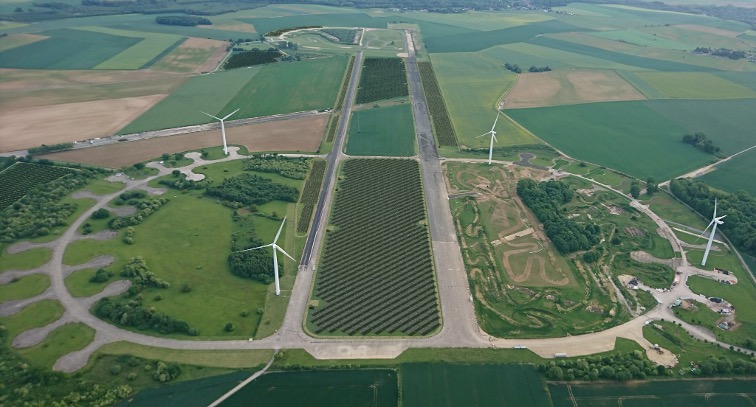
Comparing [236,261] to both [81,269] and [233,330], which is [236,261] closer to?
[233,330]

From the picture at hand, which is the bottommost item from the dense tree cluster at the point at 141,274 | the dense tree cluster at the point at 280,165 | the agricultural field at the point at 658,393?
the agricultural field at the point at 658,393

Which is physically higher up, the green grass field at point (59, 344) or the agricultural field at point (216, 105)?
the agricultural field at point (216, 105)

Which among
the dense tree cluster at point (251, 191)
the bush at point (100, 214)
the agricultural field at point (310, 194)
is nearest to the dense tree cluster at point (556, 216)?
the agricultural field at point (310, 194)

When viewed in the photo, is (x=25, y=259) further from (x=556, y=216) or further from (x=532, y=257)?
(x=556, y=216)

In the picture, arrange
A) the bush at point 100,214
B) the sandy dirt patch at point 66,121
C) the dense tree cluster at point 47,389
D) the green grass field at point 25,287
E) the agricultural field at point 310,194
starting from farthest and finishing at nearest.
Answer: the sandy dirt patch at point 66,121 < the agricultural field at point 310,194 < the bush at point 100,214 < the green grass field at point 25,287 < the dense tree cluster at point 47,389

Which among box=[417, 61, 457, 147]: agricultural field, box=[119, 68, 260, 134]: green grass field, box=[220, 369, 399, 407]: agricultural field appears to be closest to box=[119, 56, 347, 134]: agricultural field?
box=[119, 68, 260, 134]: green grass field

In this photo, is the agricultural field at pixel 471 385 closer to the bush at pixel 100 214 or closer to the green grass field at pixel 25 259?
the green grass field at pixel 25 259

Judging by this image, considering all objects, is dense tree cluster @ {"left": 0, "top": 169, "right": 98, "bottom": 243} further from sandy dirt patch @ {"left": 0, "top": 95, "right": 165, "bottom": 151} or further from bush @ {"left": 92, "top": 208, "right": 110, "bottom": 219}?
sandy dirt patch @ {"left": 0, "top": 95, "right": 165, "bottom": 151}
